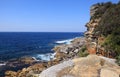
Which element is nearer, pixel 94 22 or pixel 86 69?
pixel 86 69

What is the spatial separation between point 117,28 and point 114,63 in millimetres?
9671

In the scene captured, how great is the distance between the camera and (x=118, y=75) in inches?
391

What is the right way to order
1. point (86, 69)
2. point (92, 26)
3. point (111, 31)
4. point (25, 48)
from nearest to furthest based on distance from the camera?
point (86, 69)
point (111, 31)
point (92, 26)
point (25, 48)

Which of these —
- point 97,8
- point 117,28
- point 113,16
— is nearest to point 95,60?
point 117,28

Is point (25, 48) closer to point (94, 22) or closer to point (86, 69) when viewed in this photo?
point (94, 22)

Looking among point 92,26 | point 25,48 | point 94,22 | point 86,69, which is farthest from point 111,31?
point 25,48

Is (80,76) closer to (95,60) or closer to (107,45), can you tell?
(95,60)


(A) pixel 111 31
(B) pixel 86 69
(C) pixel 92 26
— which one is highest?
(C) pixel 92 26

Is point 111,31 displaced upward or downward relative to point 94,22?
downward

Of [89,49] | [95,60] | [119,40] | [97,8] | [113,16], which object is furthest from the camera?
[97,8]

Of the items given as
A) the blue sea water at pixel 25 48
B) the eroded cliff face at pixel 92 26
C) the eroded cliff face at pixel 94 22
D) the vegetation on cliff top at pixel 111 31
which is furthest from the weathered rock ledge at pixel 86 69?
the blue sea water at pixel 25 48

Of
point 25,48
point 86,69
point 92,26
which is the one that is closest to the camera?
point 86,69

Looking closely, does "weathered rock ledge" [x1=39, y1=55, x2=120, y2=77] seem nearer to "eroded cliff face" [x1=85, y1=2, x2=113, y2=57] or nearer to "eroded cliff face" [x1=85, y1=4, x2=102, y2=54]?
"eroded cliff face" [x1=85, y1=2, x2=113, y2=57]

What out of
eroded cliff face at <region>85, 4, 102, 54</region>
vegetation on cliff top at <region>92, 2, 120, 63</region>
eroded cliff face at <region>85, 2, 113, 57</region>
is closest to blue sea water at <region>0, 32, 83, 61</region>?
eroded cliff face at <region>85, 4, 102, 54</region>
